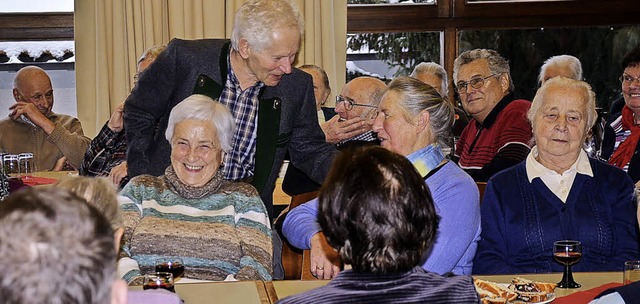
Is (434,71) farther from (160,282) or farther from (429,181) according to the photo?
(160,282)

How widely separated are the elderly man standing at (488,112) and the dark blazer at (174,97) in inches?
40.6

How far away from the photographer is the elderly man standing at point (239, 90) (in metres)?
3.44

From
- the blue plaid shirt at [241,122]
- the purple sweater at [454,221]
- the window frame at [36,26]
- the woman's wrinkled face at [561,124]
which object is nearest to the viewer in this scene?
the purple sweater at [454,221]

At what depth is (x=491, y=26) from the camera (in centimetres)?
639

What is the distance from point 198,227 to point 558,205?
1265mm

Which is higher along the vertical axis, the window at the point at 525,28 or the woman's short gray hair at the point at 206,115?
the window at the point at 525,28

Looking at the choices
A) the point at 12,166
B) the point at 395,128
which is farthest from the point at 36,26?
the point at 395,128

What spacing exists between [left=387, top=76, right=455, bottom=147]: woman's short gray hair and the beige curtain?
9.71 feet

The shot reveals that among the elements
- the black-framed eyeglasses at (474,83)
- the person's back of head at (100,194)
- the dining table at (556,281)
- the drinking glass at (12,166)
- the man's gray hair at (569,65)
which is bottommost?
the dining table at (556,281)

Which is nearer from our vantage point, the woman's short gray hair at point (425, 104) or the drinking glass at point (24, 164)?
the woman's short gray hair at point (425, 104)

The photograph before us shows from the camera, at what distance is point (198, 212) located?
10.5 ft

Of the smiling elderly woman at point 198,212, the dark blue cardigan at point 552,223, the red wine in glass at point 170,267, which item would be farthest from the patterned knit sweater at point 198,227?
the dark blue cardigan at point 552,223

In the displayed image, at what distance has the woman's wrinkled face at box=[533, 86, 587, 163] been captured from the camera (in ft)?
10.6

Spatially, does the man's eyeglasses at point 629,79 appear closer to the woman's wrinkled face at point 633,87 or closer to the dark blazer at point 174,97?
the woman's wrinkled face at point 633,87
